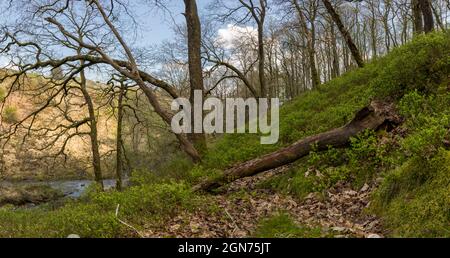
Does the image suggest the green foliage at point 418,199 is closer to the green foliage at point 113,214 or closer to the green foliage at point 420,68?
the green foliage at point 113,214

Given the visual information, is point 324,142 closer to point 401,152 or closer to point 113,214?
point 401,152

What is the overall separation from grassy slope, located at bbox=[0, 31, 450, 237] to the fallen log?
198 mm

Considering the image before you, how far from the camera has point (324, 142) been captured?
830cm

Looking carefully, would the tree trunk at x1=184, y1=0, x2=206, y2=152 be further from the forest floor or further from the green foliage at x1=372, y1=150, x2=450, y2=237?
the green foliage at x1=372, y1=150, x2=450, y2=237

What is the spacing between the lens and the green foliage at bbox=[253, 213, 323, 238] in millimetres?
5178

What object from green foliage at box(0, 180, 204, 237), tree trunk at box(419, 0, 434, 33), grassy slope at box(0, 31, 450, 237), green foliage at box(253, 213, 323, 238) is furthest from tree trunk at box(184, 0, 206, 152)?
tree trunk at box(419, 0, 434, 33)

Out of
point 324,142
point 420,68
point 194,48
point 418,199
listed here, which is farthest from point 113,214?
point 194,48

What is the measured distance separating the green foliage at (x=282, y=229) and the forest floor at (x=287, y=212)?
10 centimetres

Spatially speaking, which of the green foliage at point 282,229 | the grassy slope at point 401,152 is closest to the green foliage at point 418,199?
the grassy slope at point 401,152

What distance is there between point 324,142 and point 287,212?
2.13 meters
